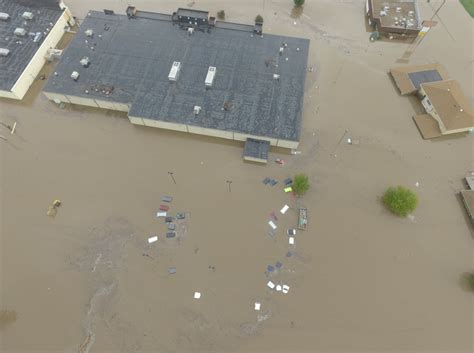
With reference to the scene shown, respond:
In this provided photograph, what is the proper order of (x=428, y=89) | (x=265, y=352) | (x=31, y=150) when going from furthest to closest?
(x=428, y=89)
(x=31, y=150)
(x=265, y=352)

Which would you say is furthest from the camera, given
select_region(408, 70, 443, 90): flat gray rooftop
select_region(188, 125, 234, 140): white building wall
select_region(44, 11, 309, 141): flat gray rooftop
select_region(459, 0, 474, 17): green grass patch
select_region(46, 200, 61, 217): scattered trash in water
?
select_region(459, 0, 474, 17): green grass patch

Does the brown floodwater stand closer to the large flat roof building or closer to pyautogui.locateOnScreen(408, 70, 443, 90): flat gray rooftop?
the large flat roof building

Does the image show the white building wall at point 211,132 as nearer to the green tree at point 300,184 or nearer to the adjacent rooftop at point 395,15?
the green tree at point 300,184

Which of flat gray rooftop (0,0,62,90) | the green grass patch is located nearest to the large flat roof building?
flat gray rooftop (0,0,62,90)

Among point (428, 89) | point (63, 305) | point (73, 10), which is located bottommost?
point (63, 305)

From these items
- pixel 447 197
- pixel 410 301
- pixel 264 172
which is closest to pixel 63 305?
pixel 264 172

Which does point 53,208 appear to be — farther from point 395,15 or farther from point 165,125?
point 395,15

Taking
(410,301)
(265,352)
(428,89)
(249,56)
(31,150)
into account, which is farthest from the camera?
(249,56)

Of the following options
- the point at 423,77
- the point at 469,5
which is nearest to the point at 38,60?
the point at 423,77

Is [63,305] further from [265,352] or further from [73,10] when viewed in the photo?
[73,10]
